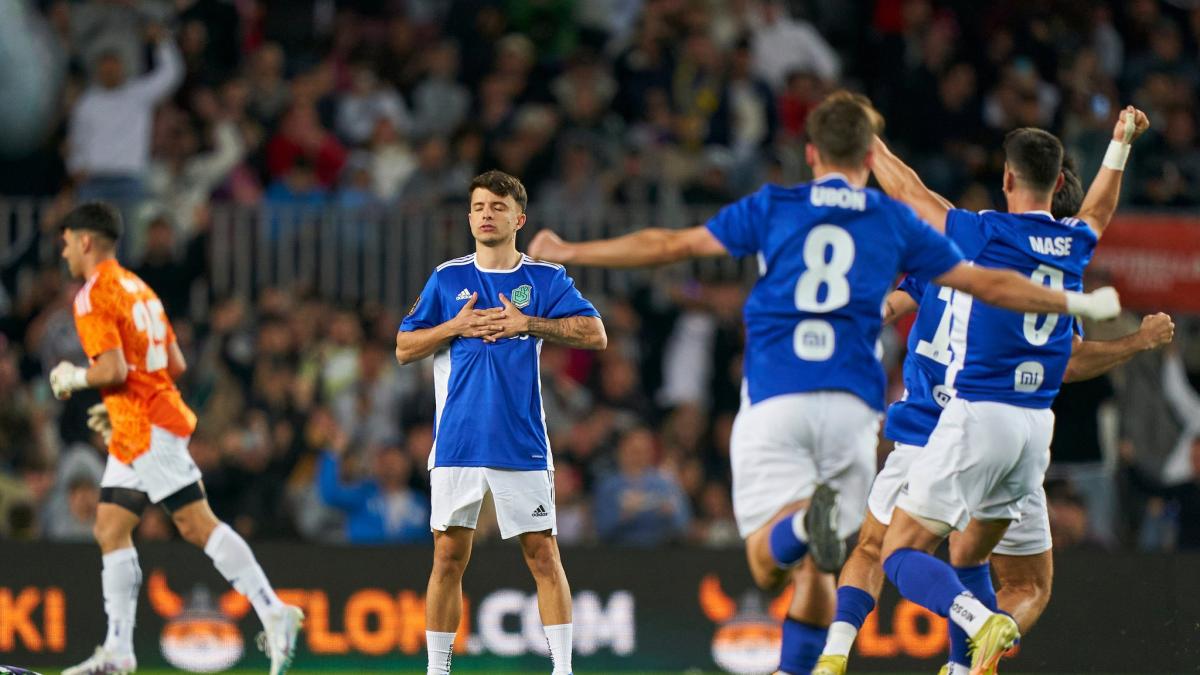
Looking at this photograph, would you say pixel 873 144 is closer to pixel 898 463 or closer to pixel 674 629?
pixel 898 463

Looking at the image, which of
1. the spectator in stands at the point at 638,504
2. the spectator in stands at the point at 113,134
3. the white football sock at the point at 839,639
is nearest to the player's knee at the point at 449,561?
the white football sock at the point at 839,639

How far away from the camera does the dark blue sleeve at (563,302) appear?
8.65 meters

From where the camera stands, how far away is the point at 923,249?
7.34m

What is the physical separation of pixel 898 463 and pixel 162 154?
351 inches

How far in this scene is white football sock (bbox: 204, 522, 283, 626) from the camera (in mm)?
9531

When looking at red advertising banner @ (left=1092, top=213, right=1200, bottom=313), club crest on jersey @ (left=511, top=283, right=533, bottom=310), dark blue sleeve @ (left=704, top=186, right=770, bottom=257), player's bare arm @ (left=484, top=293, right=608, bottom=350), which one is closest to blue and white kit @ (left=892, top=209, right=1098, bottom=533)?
dark blue sleeve @ (left=704, top=186, right=770, bottom=257)

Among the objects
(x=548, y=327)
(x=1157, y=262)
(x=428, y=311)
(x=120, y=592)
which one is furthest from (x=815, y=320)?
(x=1157, y=262)

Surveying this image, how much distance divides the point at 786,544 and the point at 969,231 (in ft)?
6.21

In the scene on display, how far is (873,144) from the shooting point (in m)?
7.62

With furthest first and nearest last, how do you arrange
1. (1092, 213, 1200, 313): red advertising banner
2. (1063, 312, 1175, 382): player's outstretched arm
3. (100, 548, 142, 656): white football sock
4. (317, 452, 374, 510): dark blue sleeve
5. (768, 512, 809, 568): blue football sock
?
1. (1092, 213, 1200, 313): red advertising banner
2. (317, 452, 374, 510): dark blue sleeve
3. (100, 548, 142, 656): white football sock
4. (1063, 312, 1175, 382): player's outstretched arm
5. (768, 512, 809, 568): blue football sock

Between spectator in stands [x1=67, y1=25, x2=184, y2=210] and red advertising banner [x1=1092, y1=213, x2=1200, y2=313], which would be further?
spectator in stands [x1=67, y1=25, x2=184, y2=210]

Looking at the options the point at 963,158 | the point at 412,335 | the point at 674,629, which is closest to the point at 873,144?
the point at 412,335

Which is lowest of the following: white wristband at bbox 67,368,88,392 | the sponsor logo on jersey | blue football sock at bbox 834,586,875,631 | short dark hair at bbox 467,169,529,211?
blue football sock at bbox 834,586,875,631

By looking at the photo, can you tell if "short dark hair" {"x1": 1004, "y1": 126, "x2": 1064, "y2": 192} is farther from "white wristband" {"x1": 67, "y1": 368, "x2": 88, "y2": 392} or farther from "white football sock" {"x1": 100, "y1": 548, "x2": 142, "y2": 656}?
"white football sock" {"x1": 100, "y1": 548, "x2": 142, "y2": 656}
